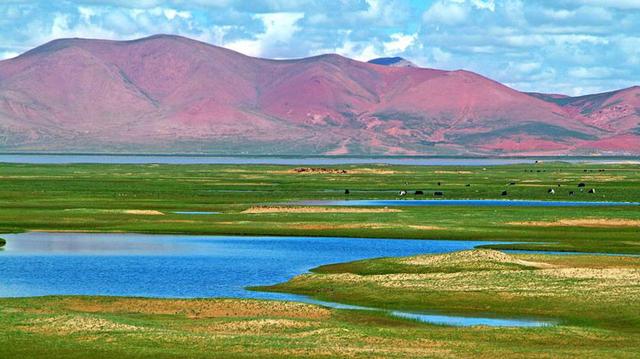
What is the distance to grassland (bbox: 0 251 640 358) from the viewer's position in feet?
117

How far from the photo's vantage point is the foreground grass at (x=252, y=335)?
35219 millimetres

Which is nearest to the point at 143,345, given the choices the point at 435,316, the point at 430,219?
the point at 435,316

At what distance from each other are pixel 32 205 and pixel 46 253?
137 ft

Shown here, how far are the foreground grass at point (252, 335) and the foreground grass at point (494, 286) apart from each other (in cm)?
341

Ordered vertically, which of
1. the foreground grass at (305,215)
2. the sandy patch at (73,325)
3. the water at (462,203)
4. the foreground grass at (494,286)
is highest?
the sandy patch at (73,325)

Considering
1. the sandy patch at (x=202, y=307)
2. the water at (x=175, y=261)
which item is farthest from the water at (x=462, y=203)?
the sandy patch at (x=202, y=307)

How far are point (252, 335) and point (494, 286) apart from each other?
49.6ft

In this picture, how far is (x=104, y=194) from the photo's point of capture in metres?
125

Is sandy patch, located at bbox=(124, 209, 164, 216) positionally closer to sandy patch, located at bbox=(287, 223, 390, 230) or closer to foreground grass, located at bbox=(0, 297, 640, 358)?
sandy patch, located at bbox=(287, 223, 390, 230)

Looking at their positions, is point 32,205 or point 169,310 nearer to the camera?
point 169,310

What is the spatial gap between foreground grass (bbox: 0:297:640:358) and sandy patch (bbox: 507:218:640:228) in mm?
43479

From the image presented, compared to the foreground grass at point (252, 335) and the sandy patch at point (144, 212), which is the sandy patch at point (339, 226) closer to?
the sandy patch at point (144, 212)

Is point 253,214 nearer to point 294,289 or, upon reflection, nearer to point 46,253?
point 46,253

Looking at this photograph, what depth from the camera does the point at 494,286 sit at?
50344mm
